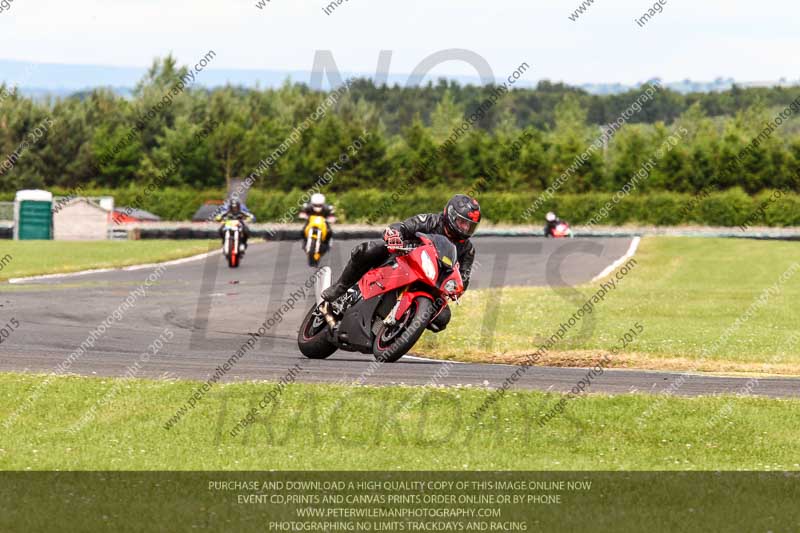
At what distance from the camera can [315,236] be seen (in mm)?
32562

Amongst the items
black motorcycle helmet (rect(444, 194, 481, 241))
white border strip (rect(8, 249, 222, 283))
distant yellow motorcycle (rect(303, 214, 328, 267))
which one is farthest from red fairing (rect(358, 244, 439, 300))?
distant yellow motorcycle (rect(303, 214, 328, 267))

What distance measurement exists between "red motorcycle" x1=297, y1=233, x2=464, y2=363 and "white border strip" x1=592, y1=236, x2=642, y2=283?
A: 20688 mm

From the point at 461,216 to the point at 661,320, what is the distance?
11506mm

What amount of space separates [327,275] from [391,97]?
181683 mm

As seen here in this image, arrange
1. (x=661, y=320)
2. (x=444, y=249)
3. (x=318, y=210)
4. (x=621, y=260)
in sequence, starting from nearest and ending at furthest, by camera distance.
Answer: (x=444, y=249)
(x=661, y=320)
(x=318, y=210)
(x=621, y=260)

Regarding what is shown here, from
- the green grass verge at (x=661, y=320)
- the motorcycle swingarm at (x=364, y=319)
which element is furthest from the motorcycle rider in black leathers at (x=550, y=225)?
the motorcycle swingarm at (x=364, y=319)

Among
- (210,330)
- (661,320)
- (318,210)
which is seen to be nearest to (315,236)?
(318,210)

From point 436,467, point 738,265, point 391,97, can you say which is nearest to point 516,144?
point 738,265

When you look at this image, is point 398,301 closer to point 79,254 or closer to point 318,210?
point 318,210

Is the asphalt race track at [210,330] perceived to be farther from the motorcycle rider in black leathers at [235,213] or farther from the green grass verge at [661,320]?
the green grass verge at [661,320]

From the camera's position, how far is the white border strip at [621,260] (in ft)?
118

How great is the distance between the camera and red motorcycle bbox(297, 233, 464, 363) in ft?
43.6

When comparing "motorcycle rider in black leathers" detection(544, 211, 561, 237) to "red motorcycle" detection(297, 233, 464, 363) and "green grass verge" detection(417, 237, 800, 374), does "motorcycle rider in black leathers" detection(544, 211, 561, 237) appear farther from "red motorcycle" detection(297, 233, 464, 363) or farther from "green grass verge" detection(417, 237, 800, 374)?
"red motorcycle" detection(297, 233, 464, 363)

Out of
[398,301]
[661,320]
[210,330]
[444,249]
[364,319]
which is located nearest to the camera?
[444,249]
